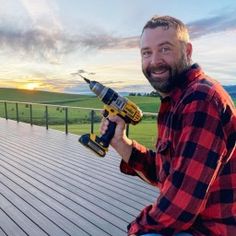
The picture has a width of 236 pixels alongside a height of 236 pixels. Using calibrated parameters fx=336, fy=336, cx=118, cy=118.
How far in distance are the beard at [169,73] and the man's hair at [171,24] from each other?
0.07 meters

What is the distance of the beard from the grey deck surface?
1.63 m

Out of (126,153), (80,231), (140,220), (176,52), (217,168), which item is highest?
(176,52)

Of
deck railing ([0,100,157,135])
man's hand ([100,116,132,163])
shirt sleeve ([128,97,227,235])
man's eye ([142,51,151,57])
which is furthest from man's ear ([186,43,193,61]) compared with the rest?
deck railing ([0,100,157,135])

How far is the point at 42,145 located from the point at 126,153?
521 cm

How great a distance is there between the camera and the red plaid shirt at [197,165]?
109 centimetres

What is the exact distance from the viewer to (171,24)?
1290 mm

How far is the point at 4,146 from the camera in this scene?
6.65m

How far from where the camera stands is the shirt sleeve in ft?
3.57

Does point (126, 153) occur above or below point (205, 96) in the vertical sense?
below

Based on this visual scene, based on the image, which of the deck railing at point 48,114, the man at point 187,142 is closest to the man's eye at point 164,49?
the man at point 187,142

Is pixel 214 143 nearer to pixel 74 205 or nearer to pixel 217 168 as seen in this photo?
pixel 217 168

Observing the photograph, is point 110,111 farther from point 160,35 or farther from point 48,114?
point 48,114

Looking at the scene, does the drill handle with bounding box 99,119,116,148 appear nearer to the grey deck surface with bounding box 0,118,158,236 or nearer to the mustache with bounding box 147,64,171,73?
the mustache with bounding box 147,64,171,73

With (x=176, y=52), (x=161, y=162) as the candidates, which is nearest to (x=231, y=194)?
(x=161, y=162)
